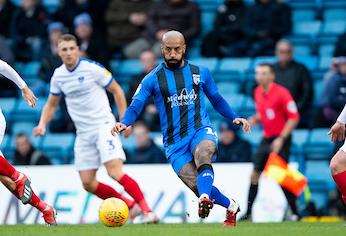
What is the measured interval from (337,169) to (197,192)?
1.59 metres

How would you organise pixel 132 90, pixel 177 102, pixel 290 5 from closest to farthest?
pixel 177 102
pixel 132 90
pixel 290 5

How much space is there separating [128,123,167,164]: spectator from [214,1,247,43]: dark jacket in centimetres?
274

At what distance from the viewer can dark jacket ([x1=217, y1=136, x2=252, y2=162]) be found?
17594 mm

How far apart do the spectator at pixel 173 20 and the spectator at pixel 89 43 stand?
872 mm

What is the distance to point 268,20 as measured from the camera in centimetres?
1933

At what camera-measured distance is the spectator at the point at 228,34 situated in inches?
776

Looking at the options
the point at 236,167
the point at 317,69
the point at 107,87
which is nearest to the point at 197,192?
the point at 107,87

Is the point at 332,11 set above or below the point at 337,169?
above

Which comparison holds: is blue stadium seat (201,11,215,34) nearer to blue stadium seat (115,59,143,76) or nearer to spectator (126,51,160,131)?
blue stadium seat (115,59,143,76)

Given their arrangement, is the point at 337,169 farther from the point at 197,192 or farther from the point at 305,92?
the point at 305,92

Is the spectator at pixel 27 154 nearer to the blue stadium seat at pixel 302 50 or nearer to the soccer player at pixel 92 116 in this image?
the soccer player at pixel 92 116

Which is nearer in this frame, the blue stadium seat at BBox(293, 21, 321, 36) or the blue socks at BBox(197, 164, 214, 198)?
the blue socks at BBox(197, 164, 214, 198)

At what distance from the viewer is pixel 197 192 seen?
12453 millimetres

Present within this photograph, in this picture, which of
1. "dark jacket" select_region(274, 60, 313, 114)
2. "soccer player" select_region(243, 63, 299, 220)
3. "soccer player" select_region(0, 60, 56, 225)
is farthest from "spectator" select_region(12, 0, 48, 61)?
"soccer player" select_region(0, 60, 56, 225)
